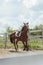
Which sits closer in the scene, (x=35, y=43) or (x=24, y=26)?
(x=24, y=26)

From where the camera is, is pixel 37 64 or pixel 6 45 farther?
pixel 6 45

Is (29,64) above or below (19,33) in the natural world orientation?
below

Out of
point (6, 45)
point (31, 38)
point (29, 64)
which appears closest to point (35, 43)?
point (31, 38)

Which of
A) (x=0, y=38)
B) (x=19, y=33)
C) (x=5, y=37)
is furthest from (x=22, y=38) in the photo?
(x=0, y=38)

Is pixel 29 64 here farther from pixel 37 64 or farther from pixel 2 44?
pixel 2 44

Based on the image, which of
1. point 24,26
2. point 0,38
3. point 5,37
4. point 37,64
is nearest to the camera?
point 37,64

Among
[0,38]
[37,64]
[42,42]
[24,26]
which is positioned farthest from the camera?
[0,38]

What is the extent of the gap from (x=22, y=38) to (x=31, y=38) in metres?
3.65

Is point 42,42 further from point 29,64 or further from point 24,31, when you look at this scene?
point 29,64

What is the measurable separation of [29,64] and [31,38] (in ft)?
43.6

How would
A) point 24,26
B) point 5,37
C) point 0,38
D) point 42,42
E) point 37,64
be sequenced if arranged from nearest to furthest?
point 37,64, point 24,26, point 42,42, point 5,37, point 0,38

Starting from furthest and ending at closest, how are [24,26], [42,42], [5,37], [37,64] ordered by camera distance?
[5,37]
[42,42]
[24,26]
[37,64]

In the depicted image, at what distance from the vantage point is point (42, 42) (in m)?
24.1

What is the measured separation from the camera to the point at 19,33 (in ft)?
70.2
